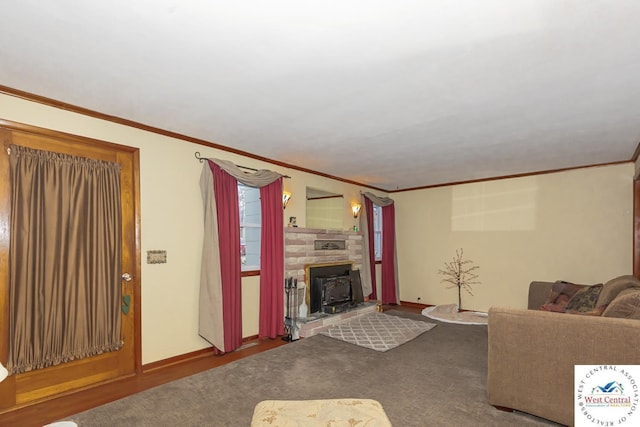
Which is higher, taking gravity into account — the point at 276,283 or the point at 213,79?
the point at 213,79

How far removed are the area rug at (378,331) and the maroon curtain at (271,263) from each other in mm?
693

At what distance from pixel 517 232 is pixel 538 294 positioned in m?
1.30

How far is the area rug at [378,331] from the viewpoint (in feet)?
12.4

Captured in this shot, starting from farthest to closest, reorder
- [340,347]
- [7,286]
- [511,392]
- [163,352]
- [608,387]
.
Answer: [340,347]
[163,352]
[7,286]
[511,392]
[608,387]

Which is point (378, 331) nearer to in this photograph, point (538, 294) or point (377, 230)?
point (538, 294)

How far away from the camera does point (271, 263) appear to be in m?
4.41

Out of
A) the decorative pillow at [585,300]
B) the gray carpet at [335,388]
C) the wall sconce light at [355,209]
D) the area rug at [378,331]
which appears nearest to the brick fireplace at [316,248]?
the wall sconce light at [355,209]

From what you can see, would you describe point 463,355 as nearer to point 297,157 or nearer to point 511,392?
point 511,392

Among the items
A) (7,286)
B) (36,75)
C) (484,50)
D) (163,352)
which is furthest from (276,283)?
(484,50)

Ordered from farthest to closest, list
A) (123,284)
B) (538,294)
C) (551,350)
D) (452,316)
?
(452,316) → (538,294) → (123,284) → (551,350)

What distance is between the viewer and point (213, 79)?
2.35 meters

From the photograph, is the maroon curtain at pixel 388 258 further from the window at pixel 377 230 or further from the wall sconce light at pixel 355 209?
the wall sconce light at pixel 355 209

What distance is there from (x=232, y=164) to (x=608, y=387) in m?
3.75

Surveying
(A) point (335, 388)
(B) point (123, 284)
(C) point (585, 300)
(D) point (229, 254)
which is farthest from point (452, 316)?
(B) point (123, 284)
